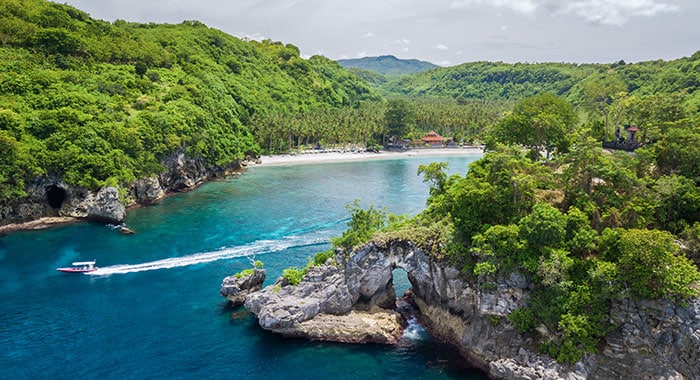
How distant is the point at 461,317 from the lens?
3772 cm

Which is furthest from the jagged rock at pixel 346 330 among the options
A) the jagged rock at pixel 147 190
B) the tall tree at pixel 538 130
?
the jagged rock at pixel 147 190

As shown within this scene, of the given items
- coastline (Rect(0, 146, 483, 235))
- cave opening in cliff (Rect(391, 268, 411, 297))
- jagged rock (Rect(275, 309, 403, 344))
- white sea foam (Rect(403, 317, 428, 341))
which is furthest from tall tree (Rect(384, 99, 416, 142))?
jagged rock (Rect(275, 309, 403, 344))

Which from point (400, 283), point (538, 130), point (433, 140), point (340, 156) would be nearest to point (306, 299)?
point (400, 283)

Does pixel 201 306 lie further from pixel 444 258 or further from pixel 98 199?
pixel 98 199

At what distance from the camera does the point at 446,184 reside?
1956 inches

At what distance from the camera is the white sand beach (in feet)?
429

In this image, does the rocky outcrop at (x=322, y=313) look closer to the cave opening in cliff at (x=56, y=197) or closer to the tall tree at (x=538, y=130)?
the tall tree at (x=538, y=130)

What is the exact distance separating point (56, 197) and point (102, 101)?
75.9 feet

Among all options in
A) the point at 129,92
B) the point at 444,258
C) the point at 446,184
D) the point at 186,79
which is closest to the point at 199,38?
the point at 186,79

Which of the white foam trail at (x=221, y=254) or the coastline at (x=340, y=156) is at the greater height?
the coastline at (x=340, y=156)

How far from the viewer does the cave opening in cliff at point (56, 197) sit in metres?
71.4

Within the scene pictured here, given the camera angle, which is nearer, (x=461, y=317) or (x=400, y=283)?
(x=461, y=317)

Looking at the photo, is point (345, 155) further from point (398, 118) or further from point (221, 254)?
point (221, 254)

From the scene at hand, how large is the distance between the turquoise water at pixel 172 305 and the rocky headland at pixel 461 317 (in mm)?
1557
